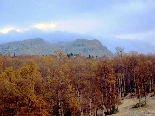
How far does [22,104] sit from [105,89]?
1558 cm

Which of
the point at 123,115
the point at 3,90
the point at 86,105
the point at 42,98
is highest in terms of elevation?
the point at 3,90

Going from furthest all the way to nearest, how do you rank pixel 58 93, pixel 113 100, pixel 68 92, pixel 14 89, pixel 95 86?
1. pixel 113 100
2. pixel 95 86
3. pixel 68 92
4. pixel 58 93
5. pixel 14 89

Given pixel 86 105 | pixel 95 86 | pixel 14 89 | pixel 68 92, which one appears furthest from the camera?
pixel 95 86

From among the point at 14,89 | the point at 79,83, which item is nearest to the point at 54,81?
the point at 14,89

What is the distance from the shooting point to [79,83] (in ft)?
112

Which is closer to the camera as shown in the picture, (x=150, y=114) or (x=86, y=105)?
(x=150, y=114)

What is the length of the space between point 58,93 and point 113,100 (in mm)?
14476

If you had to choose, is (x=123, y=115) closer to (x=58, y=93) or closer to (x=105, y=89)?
(x=105, y=89)

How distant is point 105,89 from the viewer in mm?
30922

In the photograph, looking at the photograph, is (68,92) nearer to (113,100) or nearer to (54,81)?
(54,81)

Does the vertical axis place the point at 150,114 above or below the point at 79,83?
below

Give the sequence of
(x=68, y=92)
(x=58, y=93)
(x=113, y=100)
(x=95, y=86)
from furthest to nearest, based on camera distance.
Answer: (x=113, y=100) → (x=95, y=86) → (x=68, y=92) → (x=58, y=93)

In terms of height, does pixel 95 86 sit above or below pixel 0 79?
below

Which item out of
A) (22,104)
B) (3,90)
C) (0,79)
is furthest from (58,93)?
(0,79)
